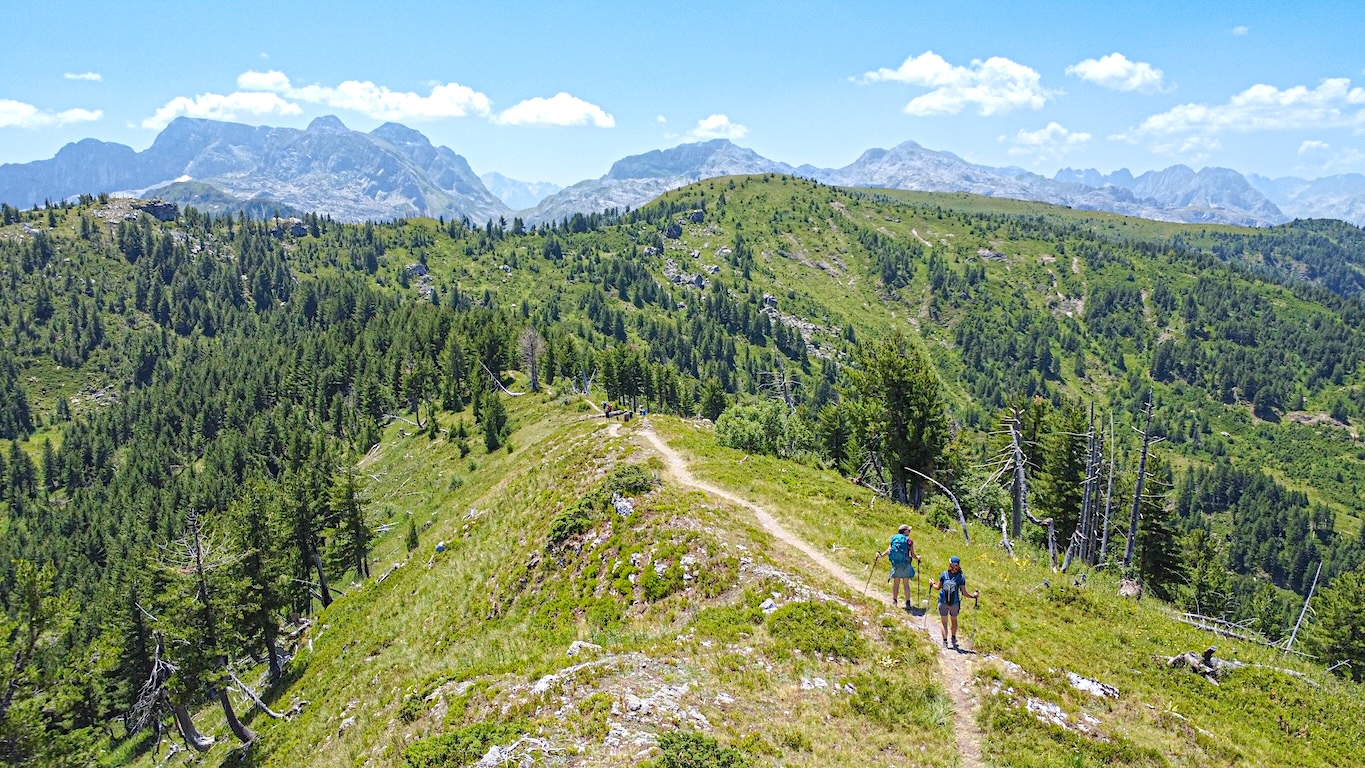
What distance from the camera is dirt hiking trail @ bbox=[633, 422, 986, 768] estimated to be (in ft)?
51.9

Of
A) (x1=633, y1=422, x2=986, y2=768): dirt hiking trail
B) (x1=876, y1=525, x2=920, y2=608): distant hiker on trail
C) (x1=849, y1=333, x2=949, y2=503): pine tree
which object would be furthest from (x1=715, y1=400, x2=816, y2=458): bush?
(x1=876, y1=525, x2=920, y2=608): distant hiker on trail

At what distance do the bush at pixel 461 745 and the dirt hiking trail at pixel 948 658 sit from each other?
11.2 m

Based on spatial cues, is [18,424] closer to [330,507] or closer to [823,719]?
[330,507]

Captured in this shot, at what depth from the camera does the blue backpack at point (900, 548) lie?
72.9ft

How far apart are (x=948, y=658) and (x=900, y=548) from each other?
395 cm

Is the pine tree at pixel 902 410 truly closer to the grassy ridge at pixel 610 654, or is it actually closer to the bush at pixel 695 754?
the grassy ridge at pixel 610 654

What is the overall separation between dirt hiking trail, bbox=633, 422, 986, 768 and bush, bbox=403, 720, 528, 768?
1125 cm

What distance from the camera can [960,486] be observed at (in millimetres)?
51500

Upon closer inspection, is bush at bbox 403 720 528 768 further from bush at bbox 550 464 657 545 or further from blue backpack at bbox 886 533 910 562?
bush at bbox 550 464 657 545

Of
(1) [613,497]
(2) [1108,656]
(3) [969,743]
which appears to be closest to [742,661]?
(3) [969,743]

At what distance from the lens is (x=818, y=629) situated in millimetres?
20703

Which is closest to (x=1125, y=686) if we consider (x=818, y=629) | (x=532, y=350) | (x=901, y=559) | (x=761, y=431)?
(x=901, y=559)

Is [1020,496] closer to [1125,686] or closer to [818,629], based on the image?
[1125,686]

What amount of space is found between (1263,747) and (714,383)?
101 m
